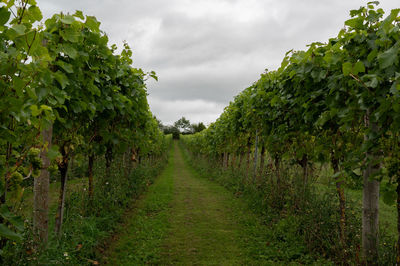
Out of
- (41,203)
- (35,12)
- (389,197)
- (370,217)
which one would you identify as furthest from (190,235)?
(35,12)

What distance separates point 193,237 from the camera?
5.79m

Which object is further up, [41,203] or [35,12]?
[35,12]

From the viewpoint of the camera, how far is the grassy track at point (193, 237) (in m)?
4.67

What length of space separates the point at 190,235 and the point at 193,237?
0.13 m

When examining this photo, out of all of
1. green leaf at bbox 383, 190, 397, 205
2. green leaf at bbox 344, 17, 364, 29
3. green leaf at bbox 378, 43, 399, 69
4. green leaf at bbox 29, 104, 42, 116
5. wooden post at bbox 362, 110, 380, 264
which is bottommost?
wooden post at bbox 362, 110, 380, 264

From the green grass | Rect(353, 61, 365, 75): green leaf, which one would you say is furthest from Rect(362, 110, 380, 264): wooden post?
the green grass

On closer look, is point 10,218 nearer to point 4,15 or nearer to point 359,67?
point 4,15

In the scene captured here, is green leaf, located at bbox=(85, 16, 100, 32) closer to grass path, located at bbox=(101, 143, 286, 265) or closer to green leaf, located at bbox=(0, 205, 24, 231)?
green leaf, located at bbox=(0, 205, 24, 231)

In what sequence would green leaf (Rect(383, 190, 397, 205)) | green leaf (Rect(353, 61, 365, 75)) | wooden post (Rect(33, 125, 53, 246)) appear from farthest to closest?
wooden post (Rect(33, 125, 53, 246))
green leaf (Rect(353, 61, 365, 75))
green leaf (Rect(383, 190, 397, 205))

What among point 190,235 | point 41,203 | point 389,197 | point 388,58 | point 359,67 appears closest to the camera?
point 388,58

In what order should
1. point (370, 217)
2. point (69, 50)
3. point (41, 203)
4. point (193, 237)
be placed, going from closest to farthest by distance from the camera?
point (69, 50)
point (370, 217)
point (41, 203)
point (193, 237)

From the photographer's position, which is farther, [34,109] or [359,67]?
[359,67]

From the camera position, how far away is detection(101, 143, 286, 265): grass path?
15.4ft

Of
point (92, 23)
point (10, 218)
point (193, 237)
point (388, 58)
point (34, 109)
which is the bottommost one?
Result: point (193, 237)
